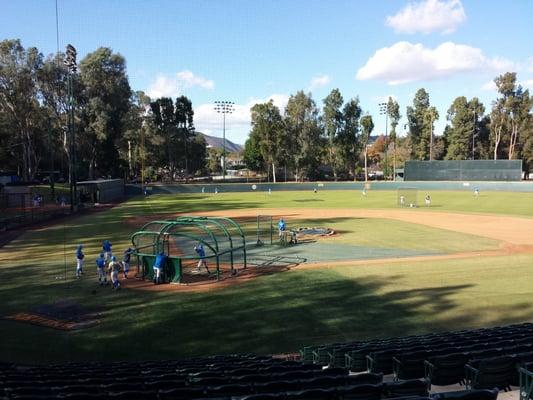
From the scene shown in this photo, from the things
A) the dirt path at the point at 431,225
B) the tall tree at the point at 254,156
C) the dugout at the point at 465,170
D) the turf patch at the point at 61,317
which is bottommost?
the turf patch at the point at 61,317

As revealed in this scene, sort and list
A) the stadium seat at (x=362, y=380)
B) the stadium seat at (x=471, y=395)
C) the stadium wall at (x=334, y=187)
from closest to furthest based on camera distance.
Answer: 1. the stadium seat at (x=471, y=395)
2. the stadium seat at (x=362, y=380)
3. the stadium wall at (x=334, y=187)

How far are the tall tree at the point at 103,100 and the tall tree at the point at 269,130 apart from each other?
31335mm

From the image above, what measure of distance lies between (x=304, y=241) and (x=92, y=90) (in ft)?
214

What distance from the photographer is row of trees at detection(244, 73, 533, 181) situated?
105250 mm

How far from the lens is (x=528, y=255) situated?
84.6ft

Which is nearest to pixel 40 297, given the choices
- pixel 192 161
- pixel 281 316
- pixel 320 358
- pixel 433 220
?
pixel 281 316

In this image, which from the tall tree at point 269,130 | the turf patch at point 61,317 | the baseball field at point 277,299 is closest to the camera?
the baseball field at point 277,299

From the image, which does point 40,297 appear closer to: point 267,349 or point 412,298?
point 267,349

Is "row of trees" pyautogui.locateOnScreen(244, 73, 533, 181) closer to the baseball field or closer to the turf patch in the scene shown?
the baseball field

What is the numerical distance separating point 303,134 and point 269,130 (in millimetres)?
9357

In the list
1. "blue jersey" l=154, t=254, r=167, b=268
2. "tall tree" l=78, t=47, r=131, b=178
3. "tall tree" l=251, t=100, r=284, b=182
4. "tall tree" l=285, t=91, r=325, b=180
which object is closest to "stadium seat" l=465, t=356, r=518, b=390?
"blue jersey" l=154, t=254, r=167, b=268

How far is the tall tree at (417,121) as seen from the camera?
381 ft

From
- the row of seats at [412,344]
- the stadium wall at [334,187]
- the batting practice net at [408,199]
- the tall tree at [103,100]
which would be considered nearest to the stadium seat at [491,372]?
the row of seats at [412,344]

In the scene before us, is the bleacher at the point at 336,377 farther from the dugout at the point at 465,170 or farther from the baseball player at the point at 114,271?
the dugout at the point at 465,170
